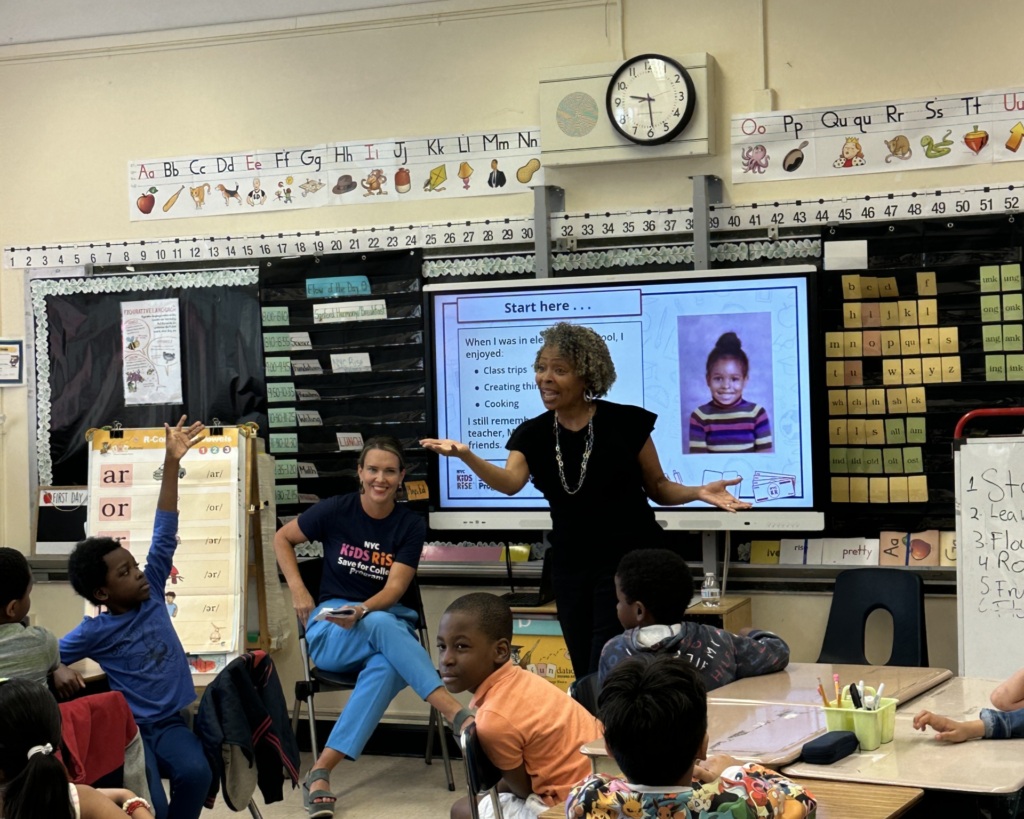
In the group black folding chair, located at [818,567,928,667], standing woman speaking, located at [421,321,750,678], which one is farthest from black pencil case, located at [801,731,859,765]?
black folding chair, located at [818,567,928,667]

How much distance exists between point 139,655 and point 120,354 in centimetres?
233

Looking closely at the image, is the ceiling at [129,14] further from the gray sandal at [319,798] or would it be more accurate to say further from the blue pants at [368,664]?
the gray sandal at [319,798]

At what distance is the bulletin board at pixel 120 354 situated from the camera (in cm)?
557

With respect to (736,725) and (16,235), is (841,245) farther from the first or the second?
(16,235)

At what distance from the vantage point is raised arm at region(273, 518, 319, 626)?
15.7ft

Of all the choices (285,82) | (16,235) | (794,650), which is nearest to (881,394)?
(794,650)

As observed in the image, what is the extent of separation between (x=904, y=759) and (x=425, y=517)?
308cm

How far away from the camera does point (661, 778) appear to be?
193 cm

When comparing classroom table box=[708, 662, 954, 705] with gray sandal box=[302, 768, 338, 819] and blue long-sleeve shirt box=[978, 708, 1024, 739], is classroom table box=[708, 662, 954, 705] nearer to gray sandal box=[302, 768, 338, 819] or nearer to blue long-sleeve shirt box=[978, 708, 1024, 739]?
blue long-sleeve shirt box=[978, 708, 1024, 739]

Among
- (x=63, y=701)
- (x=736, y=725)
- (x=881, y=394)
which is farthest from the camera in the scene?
(x=881, y=394)

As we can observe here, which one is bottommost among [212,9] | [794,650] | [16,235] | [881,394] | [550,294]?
[794,650]

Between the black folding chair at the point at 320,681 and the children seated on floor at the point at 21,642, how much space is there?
1.57 metres

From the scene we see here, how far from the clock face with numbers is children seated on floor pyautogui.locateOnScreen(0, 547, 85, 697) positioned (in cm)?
281

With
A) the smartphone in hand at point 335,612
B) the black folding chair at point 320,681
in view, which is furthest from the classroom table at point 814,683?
the black folding chair at point 320,681
